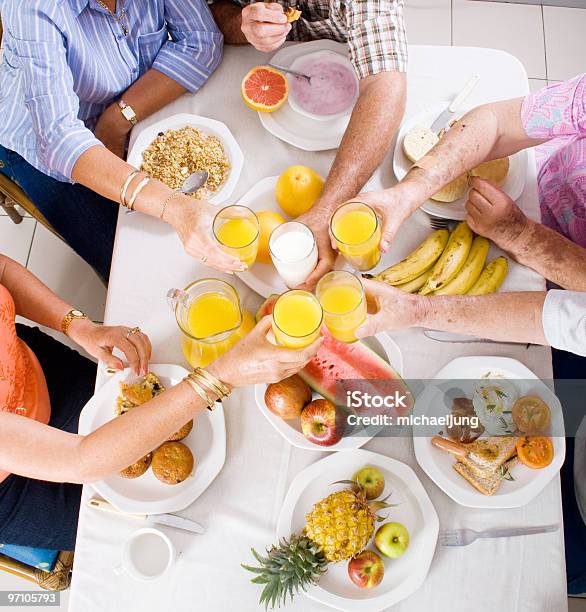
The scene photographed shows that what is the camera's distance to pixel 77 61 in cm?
157

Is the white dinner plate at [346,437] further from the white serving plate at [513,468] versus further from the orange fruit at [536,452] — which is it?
the orange fruit at [536,452]

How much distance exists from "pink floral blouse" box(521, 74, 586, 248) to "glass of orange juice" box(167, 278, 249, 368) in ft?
Result: 2.63

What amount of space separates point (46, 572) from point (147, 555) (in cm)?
62

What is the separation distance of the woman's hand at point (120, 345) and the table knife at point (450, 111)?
2.93 feet

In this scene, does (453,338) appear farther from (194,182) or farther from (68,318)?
(68,318)

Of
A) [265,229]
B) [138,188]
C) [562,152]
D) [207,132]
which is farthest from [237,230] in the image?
[562,152]

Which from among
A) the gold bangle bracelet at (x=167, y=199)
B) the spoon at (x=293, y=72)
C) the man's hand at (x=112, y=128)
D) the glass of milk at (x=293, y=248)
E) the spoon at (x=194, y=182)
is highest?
the spoon at (x=293, y=72)

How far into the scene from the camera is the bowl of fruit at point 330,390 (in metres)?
1.24

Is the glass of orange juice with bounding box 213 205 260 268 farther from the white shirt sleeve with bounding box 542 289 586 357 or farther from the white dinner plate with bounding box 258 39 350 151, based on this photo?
the white shirt sleeve with bounding box 542 289 586 357

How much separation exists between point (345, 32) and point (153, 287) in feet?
2.92

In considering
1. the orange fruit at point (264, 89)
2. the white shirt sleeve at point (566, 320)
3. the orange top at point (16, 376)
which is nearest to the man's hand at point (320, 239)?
the orange fruit at point (264, 89)

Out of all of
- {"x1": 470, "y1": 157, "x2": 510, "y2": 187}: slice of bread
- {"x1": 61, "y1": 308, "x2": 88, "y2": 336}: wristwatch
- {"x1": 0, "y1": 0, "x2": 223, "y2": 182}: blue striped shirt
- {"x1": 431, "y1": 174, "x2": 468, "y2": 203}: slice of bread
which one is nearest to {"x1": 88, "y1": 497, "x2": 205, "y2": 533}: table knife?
{"x1": 61, "y1": 308, "x2": 88, "y2": 336}: wristwatch

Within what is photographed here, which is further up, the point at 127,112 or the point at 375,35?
the point at 375,35

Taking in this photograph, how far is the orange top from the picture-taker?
137cm
